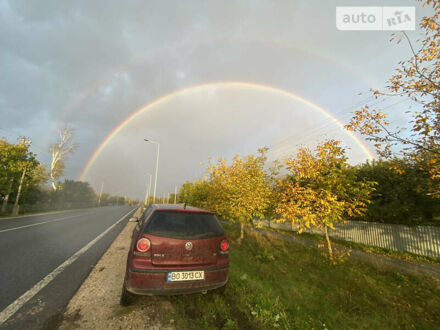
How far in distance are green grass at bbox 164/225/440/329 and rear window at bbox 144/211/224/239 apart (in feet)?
3.65

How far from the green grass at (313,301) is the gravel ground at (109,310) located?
299 millimetres

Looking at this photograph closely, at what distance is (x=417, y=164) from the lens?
13.9 feet

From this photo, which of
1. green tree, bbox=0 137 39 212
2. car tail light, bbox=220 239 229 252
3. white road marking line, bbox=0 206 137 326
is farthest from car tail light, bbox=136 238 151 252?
green tree, bbox=0 137 39 212

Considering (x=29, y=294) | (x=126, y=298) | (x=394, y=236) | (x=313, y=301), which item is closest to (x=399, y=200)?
(x=394, y=236)

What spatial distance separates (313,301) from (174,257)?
Answer: 2999 millimetres

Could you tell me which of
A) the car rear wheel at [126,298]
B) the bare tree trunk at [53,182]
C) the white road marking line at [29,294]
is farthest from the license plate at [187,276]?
the bare tree trunk at [53,182]

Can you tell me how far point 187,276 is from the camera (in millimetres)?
2863

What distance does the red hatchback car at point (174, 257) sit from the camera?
2734 mm

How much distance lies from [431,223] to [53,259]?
15.4m

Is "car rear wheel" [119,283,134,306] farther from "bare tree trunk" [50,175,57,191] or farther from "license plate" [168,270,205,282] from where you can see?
"bare tree trunk" [50,175,57,191]

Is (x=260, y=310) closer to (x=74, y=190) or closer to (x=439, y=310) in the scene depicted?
(x=439, y=310)

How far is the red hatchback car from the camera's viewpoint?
2.73 metres

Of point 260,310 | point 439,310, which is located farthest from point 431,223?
point 260,310

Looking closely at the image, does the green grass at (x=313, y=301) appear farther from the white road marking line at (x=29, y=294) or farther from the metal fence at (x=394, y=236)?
the metal fence at (x=394, y=236)
